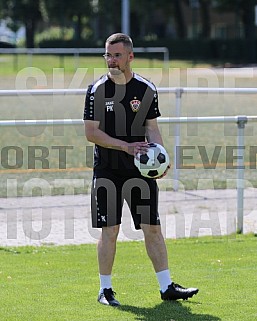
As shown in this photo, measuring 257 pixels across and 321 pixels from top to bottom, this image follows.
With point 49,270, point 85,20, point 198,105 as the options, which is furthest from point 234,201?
point 85,20

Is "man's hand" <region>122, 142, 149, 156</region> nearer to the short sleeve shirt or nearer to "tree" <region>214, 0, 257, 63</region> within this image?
the short sleeve shirt

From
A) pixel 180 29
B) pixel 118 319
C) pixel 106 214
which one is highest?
pixel 180 29

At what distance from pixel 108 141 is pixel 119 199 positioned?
44cm

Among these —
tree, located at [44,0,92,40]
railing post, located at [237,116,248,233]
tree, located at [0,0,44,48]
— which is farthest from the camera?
tree, located at [0,0,44,48]

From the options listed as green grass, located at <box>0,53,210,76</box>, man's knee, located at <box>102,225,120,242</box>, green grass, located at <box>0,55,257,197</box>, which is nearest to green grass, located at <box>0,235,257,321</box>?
man's knee, located at <box>102,225,120,242</box>

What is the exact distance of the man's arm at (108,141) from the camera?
6.34 meters

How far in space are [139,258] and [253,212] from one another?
2.96m

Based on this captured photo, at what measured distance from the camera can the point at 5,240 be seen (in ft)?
30.6

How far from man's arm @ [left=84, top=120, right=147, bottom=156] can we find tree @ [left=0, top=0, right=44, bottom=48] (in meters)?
63.0

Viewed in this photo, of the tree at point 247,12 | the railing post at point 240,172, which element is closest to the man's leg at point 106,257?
the railing post at point 240,172

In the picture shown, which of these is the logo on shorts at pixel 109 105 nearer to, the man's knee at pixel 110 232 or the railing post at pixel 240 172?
the man's knee at pixel 110 232

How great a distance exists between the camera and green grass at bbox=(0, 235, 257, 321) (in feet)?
20.5

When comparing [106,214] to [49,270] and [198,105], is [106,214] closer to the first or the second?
[49,270]

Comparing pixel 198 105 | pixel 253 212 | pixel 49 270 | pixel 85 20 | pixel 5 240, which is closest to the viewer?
pixel 49 270
